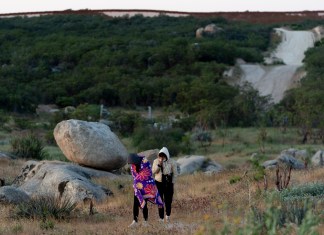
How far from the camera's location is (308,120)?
33.0 meters

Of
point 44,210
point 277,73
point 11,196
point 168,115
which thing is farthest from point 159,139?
point 277,73

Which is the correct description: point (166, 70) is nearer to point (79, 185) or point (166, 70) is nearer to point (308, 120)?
point (308, 120)

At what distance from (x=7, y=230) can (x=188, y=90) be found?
1424 inches

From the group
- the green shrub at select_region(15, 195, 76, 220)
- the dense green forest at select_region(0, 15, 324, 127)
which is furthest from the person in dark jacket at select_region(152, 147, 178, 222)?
the dense green forest at select_region(0, 15, 324, 127)

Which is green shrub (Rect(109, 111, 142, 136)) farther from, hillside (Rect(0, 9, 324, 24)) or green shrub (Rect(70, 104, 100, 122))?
hillside (Rect(0, 9, 324, 24))

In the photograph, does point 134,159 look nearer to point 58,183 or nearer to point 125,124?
point 58,183

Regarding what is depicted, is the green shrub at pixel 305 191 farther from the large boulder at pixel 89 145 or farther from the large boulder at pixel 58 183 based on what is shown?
the large boulder at pixel 89 145

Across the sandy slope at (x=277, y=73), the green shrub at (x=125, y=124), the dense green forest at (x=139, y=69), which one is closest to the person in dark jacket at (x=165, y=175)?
the dense green forest at (x=139, y=69)

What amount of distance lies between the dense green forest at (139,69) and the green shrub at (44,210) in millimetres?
24248

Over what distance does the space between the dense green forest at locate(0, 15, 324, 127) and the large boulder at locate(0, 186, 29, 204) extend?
75.2 feet

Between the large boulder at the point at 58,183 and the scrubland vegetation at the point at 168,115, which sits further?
the large boulder at the point at 58,183

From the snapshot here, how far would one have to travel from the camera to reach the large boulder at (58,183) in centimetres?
1521

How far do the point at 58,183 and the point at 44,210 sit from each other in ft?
13.2

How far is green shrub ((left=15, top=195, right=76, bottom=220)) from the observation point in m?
11.8
